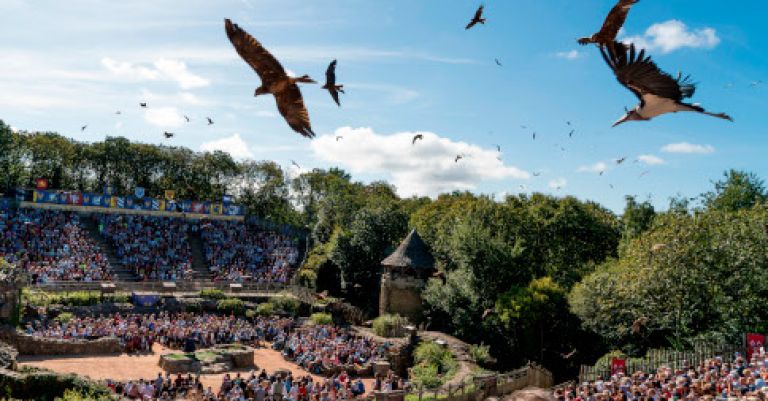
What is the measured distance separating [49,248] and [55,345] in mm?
16132

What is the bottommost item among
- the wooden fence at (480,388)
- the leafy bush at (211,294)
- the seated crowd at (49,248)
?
the wooden fence at (480,388)

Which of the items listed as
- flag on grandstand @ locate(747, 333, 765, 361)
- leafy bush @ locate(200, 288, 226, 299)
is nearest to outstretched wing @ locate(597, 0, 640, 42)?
flag on grandstand @ locate(747, 333, 765, 361)

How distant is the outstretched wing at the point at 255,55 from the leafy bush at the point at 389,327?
86.7 ft

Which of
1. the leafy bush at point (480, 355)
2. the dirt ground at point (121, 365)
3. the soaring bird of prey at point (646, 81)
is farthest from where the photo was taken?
the leafy bush at point (480, 355)

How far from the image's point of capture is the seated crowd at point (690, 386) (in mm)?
13414

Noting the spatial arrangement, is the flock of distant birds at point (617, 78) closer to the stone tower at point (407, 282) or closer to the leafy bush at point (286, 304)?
the stone tower at point (407, 282)

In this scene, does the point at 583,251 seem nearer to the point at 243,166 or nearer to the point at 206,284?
the point at 206,284

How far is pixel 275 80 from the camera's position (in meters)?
5.10

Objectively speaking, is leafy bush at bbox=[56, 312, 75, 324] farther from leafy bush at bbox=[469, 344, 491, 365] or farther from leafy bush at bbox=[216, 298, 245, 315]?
leafy bush at bbox=[469, 344, 491, 365]

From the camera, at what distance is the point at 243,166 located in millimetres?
65688

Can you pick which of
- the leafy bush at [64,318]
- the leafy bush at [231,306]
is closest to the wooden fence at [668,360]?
the leafy bush at [231,306]

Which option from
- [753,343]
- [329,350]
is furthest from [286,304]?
[753,343]

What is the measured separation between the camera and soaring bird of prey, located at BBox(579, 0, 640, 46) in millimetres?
4703

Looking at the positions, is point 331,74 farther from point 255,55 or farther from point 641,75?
point 641,75
